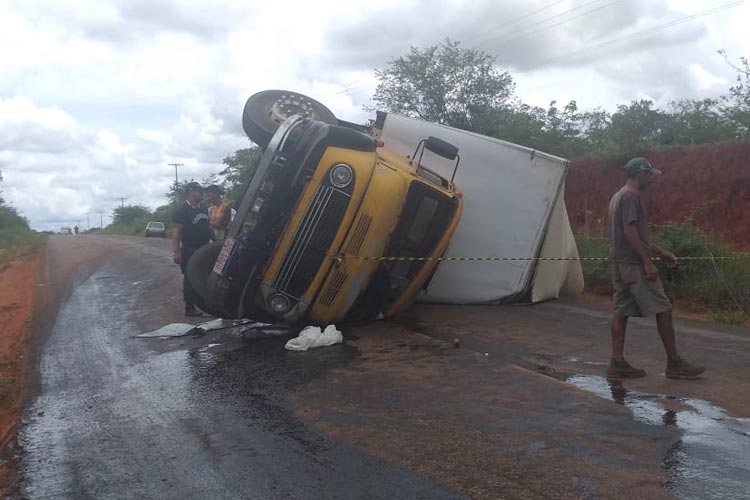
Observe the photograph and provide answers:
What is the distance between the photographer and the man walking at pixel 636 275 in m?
5.21

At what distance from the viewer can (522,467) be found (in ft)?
11.9

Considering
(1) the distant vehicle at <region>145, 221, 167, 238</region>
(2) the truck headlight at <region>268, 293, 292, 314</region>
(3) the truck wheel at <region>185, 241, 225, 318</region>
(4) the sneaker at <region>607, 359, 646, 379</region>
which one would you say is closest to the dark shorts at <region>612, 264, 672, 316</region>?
(4) the sneaker at <region>607, 359, 646, 379</region>

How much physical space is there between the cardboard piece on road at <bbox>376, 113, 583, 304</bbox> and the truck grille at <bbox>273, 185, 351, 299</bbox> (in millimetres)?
2489

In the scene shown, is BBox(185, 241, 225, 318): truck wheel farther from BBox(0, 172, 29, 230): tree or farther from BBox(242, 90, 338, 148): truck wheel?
BBox(0, 172, 29, 230): tree

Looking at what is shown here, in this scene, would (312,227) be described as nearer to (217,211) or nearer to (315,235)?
(315,235)

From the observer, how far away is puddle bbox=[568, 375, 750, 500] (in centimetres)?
334

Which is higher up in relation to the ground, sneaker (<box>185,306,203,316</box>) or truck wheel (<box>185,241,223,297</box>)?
truck wheel (<box>185,241,223,297</box>)

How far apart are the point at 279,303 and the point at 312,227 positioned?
0.81 m

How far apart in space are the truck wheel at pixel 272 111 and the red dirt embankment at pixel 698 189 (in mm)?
8569

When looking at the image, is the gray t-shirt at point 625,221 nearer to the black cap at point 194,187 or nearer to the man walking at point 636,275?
the man walking at point 636,275

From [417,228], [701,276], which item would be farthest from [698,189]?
[417,228]

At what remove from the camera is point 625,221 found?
5.26 m

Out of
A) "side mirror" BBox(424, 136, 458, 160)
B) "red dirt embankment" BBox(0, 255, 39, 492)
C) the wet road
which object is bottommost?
"red dirt embankment" BBox(0, 255, 39, 492)

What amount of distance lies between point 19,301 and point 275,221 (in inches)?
319
